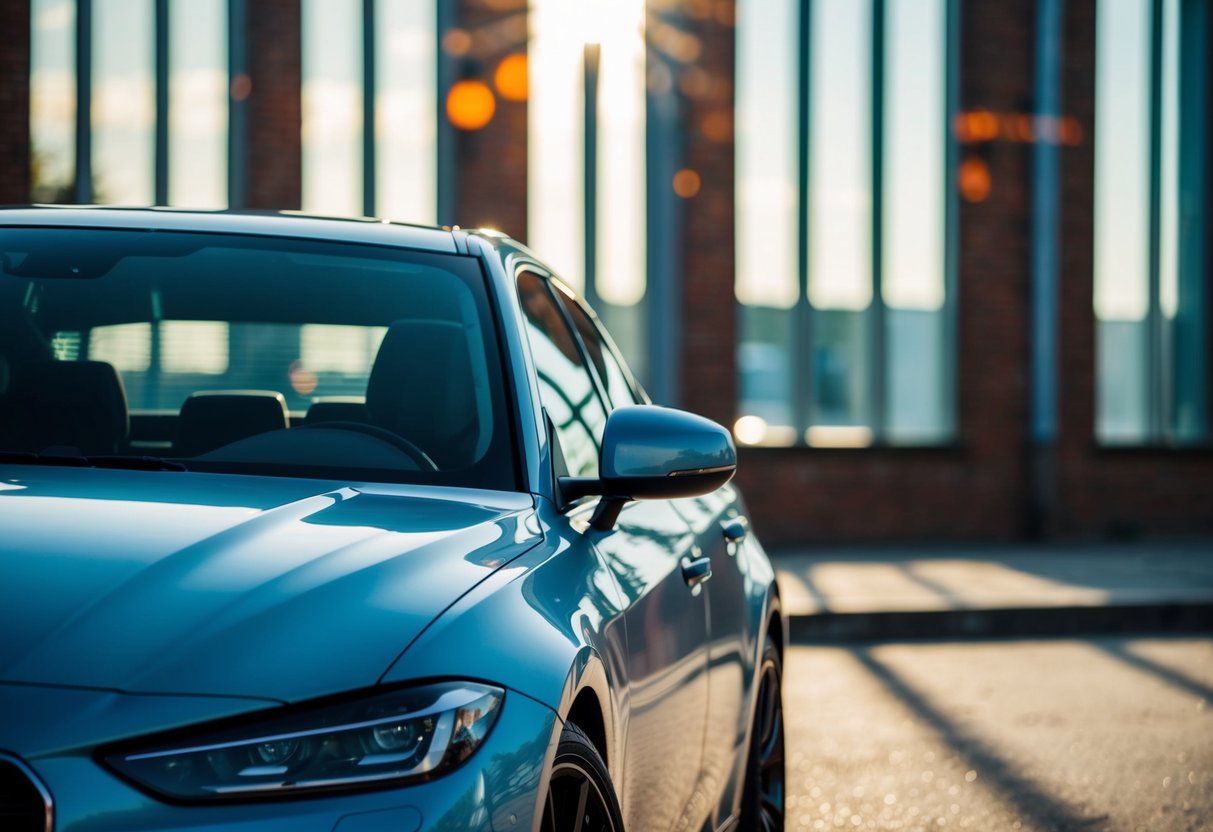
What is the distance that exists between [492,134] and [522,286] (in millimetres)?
12620

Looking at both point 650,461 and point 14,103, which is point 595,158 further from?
point 650,461

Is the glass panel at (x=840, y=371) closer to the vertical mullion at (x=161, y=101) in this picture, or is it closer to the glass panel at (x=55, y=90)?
the vertical mullion at (x=161, y=101)

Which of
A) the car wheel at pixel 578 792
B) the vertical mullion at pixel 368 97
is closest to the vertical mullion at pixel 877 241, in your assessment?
the vertical mullion at pixel 368 97

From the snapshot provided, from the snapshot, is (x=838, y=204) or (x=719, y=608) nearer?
(x=719, y=608)

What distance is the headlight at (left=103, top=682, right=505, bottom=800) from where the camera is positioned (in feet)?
6.47

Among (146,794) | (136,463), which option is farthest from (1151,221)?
(146,794)

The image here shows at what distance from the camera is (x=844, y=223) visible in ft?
56.3

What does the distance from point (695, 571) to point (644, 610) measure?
21.2 inches

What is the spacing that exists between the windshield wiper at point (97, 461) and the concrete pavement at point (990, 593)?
6.66 m

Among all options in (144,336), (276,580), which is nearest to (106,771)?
(276,580)

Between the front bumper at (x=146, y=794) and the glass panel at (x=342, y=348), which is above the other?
the glass panel at (x=342, y=348)

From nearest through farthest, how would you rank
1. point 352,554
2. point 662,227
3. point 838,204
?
point 352,554 → point 662,227 → point 838,204

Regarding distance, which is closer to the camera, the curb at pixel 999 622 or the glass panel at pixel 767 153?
the curb at pixel 999 622

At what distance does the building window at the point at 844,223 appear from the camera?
16.8 metres
